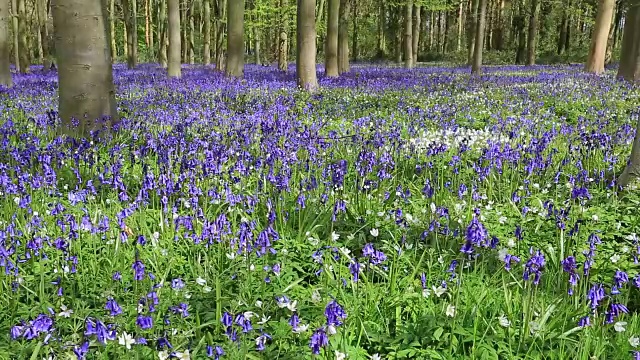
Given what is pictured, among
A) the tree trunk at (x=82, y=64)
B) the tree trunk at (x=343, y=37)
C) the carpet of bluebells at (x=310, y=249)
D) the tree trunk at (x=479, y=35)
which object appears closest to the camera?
the carpet of bluebells at (x=310, y=249)

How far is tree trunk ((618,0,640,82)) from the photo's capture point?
15.5 meters

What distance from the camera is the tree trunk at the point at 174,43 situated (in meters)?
17.9

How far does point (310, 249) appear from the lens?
368cm

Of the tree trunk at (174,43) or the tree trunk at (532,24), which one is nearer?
the tree trunk at (174,43)

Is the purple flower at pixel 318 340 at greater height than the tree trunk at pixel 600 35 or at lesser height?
lesser

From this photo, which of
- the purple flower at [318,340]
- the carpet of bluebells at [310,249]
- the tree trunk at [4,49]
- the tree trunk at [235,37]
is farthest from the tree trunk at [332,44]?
the purple flower at [318,340]

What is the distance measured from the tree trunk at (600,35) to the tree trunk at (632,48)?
1.73 meters

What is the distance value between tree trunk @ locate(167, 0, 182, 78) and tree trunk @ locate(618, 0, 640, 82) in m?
14.6

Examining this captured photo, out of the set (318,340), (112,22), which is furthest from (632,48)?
(112,22)

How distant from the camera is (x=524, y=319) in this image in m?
2.54

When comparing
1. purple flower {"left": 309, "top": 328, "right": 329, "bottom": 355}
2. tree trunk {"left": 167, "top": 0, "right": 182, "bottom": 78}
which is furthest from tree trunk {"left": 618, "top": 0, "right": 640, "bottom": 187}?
purple flower {"left": 309, "top": 328, "right": 329, "bottom": 355}

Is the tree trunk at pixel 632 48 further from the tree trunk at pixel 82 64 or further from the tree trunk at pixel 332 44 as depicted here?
the tree trunk at pixel 82 64

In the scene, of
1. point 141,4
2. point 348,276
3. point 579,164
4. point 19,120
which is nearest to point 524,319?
point 348,276

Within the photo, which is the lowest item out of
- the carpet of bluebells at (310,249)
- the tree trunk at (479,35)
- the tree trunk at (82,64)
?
the carpet of bluebells at (310,249)
